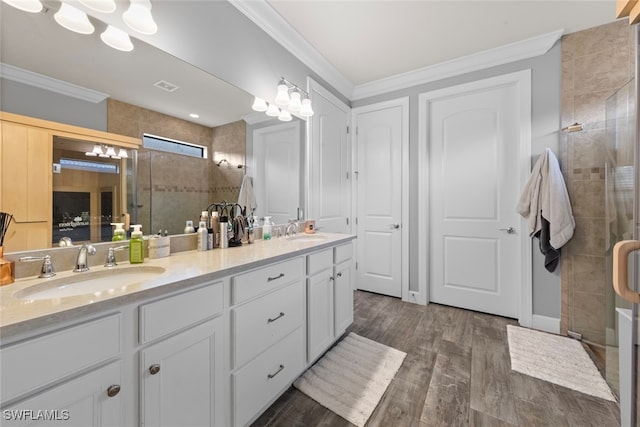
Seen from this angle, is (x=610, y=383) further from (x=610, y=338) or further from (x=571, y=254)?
(x=571, y=254)

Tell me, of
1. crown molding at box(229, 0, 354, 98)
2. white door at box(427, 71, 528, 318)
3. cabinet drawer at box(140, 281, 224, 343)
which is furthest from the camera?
white door at box(427, 71, 528, 318)

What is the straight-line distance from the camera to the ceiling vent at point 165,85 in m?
1.45

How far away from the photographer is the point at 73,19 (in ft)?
3.63

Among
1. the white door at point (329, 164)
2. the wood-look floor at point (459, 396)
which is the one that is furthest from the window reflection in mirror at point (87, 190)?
the white door at point (329, 164)

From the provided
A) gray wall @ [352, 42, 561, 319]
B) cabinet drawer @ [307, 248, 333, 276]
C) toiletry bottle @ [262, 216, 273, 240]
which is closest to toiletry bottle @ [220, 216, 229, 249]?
toiletry bottle @ [262, 216, 273, 240]

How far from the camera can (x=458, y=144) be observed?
2.83 meters

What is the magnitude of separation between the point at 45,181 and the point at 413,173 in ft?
9.83

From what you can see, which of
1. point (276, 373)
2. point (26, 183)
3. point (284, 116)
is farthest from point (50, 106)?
point (276, 373)

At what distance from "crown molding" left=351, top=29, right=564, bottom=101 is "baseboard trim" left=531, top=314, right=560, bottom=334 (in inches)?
96.0

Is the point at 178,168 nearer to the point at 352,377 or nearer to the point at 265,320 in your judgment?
the point at 265,320

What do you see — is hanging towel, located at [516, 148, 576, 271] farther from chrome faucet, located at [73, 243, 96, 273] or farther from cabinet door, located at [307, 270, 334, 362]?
chrome faucet, located at [73, 243, 96, 273]

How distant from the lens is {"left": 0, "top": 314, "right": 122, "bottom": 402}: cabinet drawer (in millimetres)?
627

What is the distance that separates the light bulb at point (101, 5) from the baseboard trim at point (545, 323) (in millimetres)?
3729

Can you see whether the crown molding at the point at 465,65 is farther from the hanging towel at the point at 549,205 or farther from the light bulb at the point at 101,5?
the light bulb at the point at 101,5
